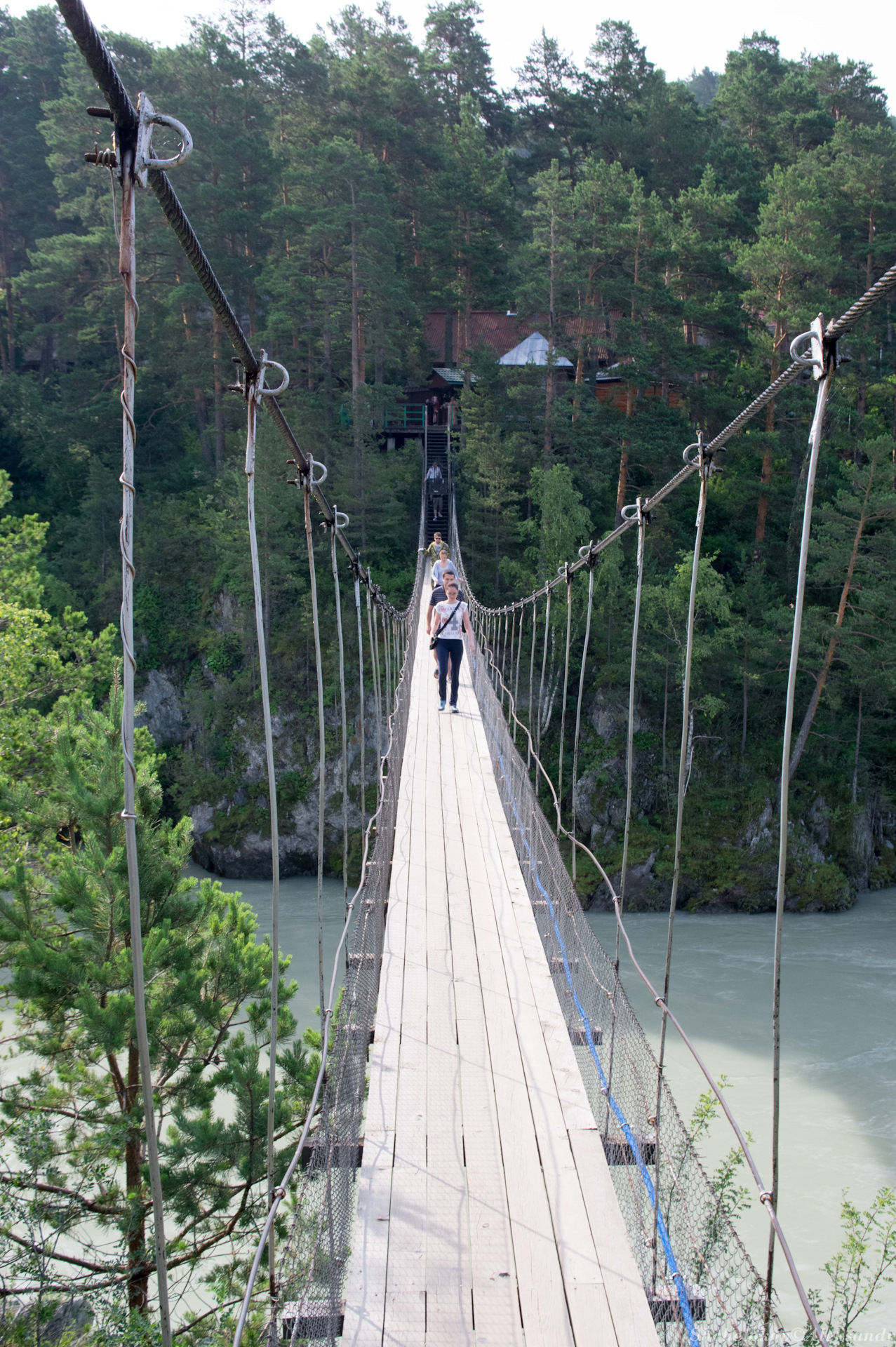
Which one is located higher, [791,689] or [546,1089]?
[791,689]

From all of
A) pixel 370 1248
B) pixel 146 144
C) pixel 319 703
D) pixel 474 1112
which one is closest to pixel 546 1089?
pixel 474 1112

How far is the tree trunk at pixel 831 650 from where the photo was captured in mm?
11344

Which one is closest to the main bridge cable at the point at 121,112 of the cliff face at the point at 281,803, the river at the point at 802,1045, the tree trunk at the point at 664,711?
the river at the point at 802,1045

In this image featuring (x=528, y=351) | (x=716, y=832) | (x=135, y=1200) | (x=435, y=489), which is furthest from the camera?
(x=528, y=351)

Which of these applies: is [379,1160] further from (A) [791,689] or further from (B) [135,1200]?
(B) [135,1200]

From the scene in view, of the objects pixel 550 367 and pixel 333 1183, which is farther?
pixel 550 367

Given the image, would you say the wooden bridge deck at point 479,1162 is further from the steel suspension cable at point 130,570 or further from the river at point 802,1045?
the river at point 802,1045

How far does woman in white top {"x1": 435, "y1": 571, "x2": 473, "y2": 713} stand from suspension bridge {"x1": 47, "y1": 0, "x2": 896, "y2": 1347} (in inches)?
87.3

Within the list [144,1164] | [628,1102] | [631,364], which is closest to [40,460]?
[631,364]

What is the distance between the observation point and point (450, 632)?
5473mm

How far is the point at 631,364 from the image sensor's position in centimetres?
1388

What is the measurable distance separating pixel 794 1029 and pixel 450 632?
18.9 feet

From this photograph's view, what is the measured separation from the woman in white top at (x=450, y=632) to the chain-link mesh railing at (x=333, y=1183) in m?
2.82

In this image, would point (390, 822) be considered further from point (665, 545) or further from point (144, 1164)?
point (665, 545)
